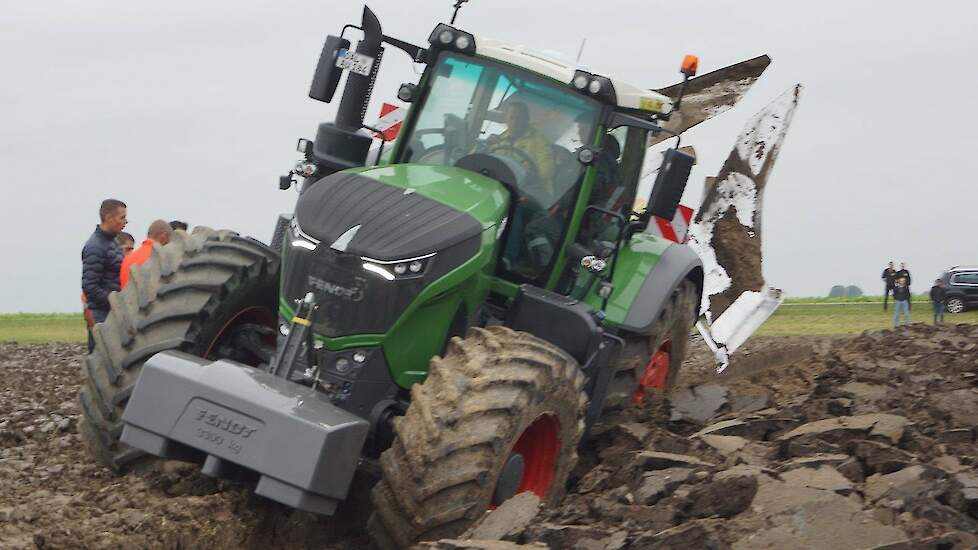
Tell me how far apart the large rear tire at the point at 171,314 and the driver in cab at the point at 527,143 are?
1461mm

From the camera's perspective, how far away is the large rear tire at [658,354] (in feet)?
27.5

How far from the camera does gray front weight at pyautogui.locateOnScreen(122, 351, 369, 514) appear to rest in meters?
5.81

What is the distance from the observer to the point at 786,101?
39.6ft

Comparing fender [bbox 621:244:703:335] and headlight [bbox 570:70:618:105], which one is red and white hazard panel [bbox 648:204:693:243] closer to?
fender [bbox 621:244:703:335]

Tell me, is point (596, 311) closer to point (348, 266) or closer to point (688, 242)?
point (348, 266)

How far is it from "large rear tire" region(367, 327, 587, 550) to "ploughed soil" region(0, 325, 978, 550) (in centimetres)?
28

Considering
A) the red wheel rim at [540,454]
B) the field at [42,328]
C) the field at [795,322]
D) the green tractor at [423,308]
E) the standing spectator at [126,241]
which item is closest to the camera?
the green tractor at [423,308]

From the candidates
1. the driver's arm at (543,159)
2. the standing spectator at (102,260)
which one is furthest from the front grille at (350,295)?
the standing spectator at (102,260)

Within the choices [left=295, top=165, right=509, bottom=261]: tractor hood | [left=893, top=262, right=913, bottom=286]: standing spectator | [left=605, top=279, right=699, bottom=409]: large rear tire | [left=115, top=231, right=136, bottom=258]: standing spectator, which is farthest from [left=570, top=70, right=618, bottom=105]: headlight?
[left=893, top=262, right=913, bottom=286]: standing spectator

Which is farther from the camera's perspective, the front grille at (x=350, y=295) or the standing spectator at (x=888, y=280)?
the standing spectator at (x=888, y=280)

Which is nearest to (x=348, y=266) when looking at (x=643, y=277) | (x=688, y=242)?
(x=643, y=277)

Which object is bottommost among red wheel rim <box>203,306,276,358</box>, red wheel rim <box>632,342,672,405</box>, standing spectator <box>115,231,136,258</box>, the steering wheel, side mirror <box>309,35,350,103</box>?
standing spectator <box>115,231,136,258</box>

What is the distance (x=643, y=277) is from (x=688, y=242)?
359 cm

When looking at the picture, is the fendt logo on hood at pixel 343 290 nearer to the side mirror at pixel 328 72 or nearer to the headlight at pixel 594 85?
the side mirror at pixel 328 72
